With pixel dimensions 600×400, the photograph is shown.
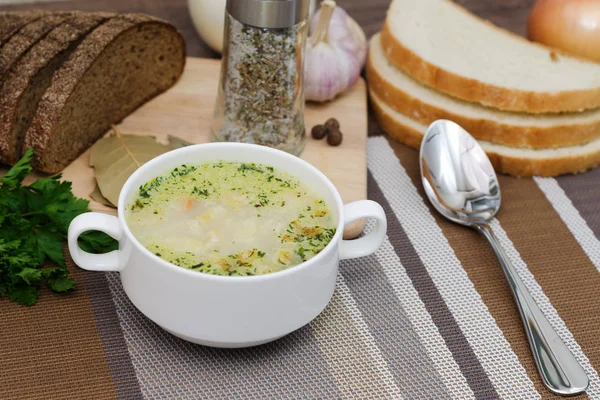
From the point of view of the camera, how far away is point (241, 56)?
2162 mm

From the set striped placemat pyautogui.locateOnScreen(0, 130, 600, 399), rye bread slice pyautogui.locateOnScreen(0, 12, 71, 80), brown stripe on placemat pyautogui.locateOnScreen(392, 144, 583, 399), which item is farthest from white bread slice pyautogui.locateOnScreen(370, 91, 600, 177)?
rye bread slice pyautogui.locateOnScreen(0, 12, 71, 80)

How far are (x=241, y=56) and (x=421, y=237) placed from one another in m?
0.76

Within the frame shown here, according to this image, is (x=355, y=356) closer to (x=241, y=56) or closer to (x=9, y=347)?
(x=9, y=347)

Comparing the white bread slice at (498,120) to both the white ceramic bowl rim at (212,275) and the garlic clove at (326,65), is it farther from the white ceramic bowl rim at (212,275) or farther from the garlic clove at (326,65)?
the white ceramic bowl rim at (212,275)

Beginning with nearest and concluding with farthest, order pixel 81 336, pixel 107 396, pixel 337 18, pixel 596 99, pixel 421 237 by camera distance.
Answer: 1. pixel 107 396
2. pixel 81 336
3. pixel 421 237
4. pixel 596 99
5. pixel 337 18

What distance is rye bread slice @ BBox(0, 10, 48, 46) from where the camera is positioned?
2256 millimetres

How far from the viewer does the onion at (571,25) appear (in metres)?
2.77

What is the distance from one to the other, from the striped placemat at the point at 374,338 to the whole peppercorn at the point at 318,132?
426mm

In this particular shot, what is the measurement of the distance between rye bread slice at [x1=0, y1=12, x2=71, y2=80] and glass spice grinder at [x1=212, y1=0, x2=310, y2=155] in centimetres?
58

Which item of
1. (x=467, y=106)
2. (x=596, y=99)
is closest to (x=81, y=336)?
(x=467, y=106)

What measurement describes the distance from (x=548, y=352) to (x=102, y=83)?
5.13ft

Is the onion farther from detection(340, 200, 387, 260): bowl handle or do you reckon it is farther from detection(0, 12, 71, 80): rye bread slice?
detection(0, 12, 71, 80): rye bread slice

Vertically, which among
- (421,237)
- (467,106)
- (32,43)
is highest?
(32,43)

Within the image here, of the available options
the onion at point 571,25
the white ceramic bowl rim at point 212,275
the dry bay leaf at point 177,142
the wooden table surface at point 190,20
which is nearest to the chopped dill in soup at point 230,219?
the white ceramic bowl rim at point 212,275
